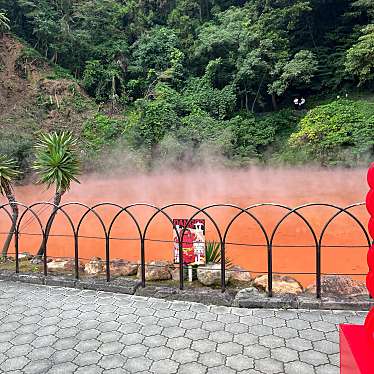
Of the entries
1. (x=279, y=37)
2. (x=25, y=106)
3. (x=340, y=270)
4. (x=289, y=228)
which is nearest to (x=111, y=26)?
(x=25, y=106)

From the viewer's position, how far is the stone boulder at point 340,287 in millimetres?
3908

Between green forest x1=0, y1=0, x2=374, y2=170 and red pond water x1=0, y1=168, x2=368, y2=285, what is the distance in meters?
0.91

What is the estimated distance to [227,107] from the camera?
18891 millimetres

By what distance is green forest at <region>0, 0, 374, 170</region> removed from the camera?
16547 millimetres

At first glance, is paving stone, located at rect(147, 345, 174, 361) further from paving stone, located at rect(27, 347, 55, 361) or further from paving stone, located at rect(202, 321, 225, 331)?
paving stone, located at rect(27, 347, 55, 361)

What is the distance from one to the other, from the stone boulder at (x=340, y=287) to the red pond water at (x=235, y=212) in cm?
69

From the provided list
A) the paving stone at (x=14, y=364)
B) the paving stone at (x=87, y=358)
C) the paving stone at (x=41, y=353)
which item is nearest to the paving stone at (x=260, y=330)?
the paving stone at (x=87, y=358)

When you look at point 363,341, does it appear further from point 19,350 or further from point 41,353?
point 19,350

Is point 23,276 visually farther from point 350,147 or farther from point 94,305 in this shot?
point 350,147

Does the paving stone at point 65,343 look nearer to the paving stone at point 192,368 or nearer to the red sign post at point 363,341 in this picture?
the paving stone at point 192,368

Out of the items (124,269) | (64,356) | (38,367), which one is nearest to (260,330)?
(64,356)

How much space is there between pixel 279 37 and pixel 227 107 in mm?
3896

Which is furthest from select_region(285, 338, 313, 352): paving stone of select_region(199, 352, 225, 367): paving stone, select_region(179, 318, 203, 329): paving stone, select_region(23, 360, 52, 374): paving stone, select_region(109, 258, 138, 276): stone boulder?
select_region(109, 258, 138, 276): stone boulder

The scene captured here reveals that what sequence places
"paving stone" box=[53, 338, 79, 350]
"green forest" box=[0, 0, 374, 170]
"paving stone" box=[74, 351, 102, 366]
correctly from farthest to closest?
"green forest" box=[0, 0, 374, 170], "paving stone" box=[53, 338, 79, 350], "paving stone" box=[74, 351, 102, 366]
